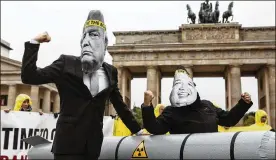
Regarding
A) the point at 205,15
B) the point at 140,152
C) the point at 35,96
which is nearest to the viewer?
the point at 140,152

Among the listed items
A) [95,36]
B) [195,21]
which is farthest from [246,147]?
[195,21]

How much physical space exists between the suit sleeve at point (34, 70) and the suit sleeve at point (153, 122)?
118 cm

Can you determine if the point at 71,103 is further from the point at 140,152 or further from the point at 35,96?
the point at 35,96

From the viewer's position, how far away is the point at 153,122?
14.5ft

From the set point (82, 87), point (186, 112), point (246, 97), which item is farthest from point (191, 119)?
point (82, 87)

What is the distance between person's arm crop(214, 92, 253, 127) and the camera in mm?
4828

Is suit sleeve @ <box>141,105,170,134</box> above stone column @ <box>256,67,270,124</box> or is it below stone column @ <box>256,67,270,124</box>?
below

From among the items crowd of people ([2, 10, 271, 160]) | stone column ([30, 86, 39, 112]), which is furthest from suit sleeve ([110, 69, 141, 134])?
stone column ([30, 86, 39, 112])

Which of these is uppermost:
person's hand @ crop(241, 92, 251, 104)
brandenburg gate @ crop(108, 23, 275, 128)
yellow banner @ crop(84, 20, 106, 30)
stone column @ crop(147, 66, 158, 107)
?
brandenburg gate @ crop(108, 23, 275, 128)

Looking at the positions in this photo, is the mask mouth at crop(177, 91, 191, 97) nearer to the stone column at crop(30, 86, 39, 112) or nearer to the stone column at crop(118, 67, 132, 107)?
the stone column at crop(118, 67, 132, 107)

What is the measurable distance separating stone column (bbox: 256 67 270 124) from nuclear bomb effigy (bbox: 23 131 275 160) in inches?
1594

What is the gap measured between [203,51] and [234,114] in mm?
39785

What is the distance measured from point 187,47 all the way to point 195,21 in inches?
214

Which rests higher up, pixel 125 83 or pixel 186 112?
pixel 125 83
